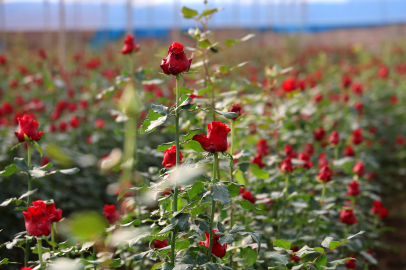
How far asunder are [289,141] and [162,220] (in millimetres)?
1929

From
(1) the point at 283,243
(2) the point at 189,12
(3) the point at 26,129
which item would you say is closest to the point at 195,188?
(1) the point at 283,243

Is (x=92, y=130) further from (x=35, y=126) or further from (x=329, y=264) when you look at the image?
(x=329, y=264)

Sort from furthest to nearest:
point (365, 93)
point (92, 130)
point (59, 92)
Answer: point (365, 93)
point (59, 92)
point (92, 130)

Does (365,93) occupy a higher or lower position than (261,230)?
higher

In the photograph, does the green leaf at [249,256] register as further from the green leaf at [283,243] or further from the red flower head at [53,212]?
the red flower head at [53,212]

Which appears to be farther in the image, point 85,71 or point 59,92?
point 85,71

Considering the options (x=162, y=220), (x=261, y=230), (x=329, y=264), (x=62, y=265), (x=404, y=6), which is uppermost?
(x=404, y=6)

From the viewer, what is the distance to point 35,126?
1.08m

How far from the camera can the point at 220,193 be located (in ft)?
2.65

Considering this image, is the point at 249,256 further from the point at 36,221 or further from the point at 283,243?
the point at 36,221

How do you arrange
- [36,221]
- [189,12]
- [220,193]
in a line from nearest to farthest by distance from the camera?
[220,193], [36,221], [189,12]

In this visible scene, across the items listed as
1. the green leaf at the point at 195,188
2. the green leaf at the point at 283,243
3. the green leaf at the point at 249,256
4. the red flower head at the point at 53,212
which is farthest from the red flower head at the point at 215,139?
the red flower head at the point at 53,212

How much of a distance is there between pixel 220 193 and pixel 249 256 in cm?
35

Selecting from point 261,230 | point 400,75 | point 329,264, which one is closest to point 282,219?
point 261,230
